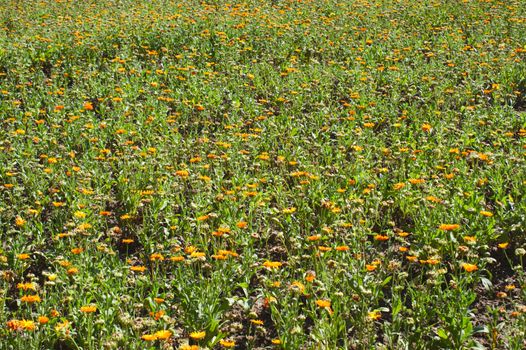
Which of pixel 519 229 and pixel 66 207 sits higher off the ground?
pixel 519 229

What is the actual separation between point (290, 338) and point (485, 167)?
292cm

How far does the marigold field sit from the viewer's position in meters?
3.85

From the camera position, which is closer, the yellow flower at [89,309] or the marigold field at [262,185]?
the yellow flower at [89,309]

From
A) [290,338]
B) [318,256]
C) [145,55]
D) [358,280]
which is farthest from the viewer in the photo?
[145,55]

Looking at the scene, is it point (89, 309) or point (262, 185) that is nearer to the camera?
point (89, 309)

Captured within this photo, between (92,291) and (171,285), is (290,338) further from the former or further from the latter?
(92,291)

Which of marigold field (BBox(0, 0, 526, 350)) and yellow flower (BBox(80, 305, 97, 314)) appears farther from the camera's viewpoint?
marigold field (BBox(0, 0, 526, 350))

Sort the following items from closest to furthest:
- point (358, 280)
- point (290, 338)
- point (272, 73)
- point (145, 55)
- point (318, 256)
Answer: point (290, 338) → point (358, 280) → point (318, 256) → point (272, 73) → point (145, 55)

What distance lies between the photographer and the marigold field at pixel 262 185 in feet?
12.6

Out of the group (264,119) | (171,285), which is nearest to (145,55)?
(264,119)

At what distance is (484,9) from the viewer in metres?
11.4

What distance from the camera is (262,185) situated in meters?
5.56

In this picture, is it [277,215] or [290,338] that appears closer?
[290,338]

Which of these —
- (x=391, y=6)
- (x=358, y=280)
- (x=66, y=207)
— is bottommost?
(x=66, y=207)
